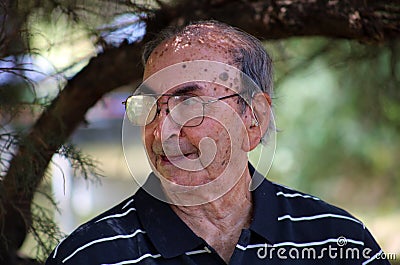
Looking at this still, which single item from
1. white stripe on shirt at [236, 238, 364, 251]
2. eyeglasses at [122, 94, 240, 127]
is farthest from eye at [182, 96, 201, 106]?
white stripe on shirt at [236, 238, 364, 251]

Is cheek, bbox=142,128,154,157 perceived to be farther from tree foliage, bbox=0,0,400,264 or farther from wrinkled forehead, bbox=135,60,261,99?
tree foliage, bbox=0,0,400,264

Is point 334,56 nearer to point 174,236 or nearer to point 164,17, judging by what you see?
point 164,17

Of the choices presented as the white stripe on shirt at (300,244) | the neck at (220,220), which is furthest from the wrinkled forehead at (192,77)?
the white stripe on shirt at (300,244)

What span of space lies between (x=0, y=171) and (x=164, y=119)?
555mm

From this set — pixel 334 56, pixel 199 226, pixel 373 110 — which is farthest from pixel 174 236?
pixel 373 110

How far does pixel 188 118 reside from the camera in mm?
1563

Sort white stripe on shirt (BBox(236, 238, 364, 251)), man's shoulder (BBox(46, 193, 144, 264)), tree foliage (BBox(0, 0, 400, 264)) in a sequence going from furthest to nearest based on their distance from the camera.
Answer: tree foliage (BBox(0, 0, 400, 264)), white stripe on shirt (BBox(236, 238, 364, 251)), man's shoulder (BBox(46, 193, 144, 264))

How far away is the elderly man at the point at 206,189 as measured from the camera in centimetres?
154

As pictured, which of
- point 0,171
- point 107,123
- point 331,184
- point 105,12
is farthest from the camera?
point 331,184

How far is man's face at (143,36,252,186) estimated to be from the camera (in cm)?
155

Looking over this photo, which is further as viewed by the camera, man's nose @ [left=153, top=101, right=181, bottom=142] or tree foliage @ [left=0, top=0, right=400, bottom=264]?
tree foliage @ [left=0, top=0, right=400, bottom=264]

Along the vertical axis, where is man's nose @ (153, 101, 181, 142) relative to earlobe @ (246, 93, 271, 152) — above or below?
above

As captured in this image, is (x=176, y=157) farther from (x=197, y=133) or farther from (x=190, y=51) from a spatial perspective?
(x=190, y=51)

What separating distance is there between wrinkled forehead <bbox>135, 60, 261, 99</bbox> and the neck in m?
0.26
